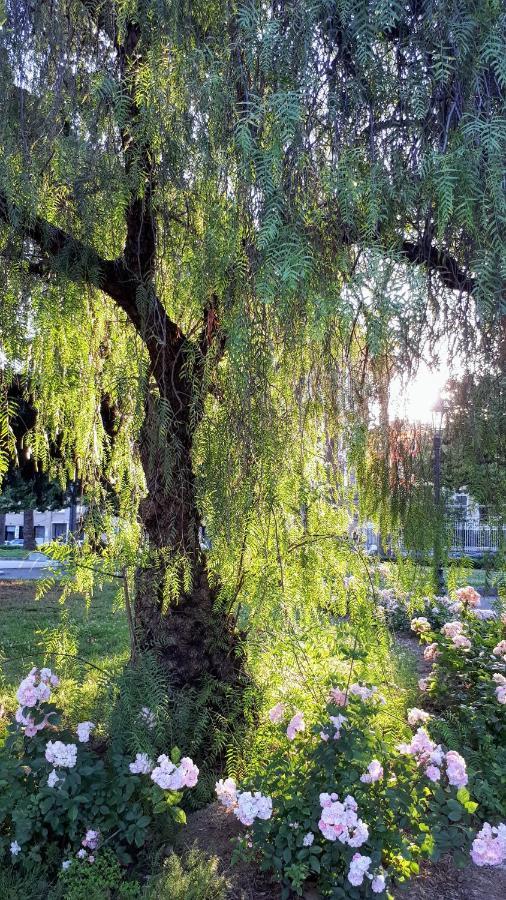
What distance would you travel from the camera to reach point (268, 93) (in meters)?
1.70

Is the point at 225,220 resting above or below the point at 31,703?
above

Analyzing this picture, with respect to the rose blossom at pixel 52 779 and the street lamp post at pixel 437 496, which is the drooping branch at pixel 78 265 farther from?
the rose blossom at pixel 52 779

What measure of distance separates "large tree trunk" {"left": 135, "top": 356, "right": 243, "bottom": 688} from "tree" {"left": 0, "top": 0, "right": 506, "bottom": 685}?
0.5 inches

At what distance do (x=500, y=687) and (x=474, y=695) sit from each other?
0.36 metres

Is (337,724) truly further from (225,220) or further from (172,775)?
(225,220)

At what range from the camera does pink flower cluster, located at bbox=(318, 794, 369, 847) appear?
187 cm

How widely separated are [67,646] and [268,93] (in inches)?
83.5

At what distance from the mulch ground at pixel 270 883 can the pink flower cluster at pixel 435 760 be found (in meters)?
0.36

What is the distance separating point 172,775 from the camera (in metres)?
2.05

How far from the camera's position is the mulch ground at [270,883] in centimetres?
209

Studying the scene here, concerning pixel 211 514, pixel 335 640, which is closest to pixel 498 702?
pixel 335 640

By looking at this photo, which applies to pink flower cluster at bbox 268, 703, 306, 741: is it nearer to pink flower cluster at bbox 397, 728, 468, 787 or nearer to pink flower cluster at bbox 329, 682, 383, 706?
pink flower cluster at bbox 329, 682, 383, 706

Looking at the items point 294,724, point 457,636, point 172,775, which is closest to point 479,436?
point 294,724

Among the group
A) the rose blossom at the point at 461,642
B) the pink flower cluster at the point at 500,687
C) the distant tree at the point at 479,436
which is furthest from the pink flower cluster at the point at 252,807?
the rose blossom at the point at 461,642
